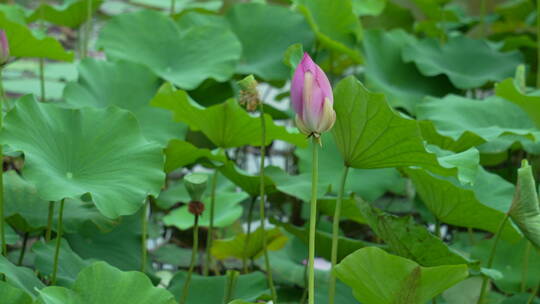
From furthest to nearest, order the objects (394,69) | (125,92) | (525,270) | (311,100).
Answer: (394,69) < (125,92) < (525,270) < (311,100)

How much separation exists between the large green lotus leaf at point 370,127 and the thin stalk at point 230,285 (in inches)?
9.0

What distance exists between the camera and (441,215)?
1160mm

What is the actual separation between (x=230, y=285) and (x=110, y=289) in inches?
10.6

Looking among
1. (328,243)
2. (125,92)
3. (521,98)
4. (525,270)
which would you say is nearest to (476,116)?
(521,98)

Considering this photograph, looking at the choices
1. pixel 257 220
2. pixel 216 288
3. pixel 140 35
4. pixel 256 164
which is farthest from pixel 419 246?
pixel 256 164

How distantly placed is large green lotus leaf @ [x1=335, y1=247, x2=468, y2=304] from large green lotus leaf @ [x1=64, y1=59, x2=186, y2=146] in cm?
65

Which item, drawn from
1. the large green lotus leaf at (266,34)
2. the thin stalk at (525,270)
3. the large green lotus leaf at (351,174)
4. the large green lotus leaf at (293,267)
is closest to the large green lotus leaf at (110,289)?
the large green lotus leaf at (293,267)

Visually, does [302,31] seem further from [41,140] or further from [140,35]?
[41,140]

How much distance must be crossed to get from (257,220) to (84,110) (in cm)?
69

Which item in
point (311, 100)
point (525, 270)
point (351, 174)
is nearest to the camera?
point (311, 100)

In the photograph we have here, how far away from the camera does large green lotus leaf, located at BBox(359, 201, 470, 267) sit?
3.27 ft

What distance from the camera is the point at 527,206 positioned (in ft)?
2.95

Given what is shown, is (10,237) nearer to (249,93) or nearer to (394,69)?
(249,93)

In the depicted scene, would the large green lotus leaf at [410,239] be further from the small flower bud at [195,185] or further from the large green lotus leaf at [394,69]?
the large green lotus leaf at [394,69]
